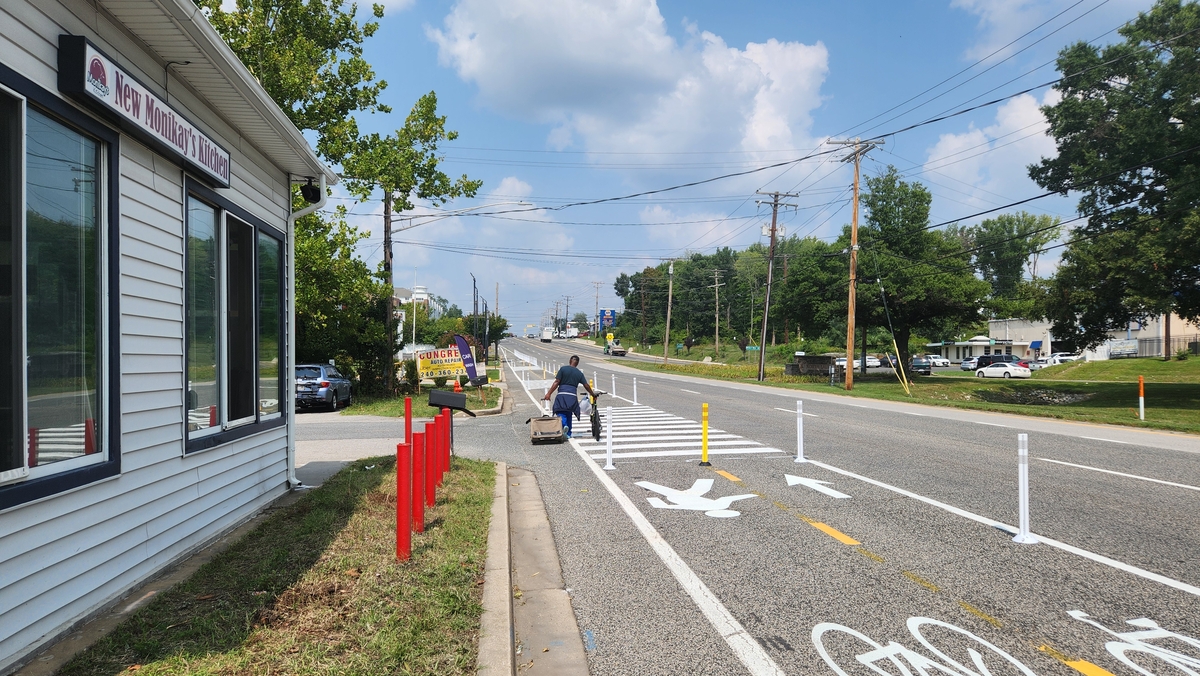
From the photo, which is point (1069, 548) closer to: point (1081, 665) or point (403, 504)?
point (1081, 665)

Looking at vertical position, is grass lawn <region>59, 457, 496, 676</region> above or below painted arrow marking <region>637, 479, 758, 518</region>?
above

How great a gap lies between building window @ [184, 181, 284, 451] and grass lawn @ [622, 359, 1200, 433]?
19.1 m

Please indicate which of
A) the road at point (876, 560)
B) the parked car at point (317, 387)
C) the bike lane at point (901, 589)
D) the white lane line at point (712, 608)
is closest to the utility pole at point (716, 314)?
the parked car at point (317, 387)

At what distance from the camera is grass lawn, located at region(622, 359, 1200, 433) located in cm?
2166

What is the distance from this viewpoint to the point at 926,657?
416 cm

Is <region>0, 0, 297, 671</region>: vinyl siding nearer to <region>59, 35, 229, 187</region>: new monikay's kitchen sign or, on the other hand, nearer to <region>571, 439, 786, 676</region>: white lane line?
<region>59, 35, 229, 187</region>: new monikay's kitchen sign

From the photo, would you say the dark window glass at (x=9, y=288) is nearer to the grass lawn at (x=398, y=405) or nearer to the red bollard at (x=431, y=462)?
the red bollard at (x=431, y=462)

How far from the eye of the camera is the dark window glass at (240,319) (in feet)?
24.4

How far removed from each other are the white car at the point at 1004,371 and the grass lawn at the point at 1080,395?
2.39 meters

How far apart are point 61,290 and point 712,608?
15.0 ft

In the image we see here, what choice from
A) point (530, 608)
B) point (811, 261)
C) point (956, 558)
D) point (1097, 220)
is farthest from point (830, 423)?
point (811, 261)

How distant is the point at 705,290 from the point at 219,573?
11929 cm

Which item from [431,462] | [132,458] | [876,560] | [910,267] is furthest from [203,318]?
[910,267]

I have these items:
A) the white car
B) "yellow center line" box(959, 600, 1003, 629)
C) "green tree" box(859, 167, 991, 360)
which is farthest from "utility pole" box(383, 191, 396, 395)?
the white car
